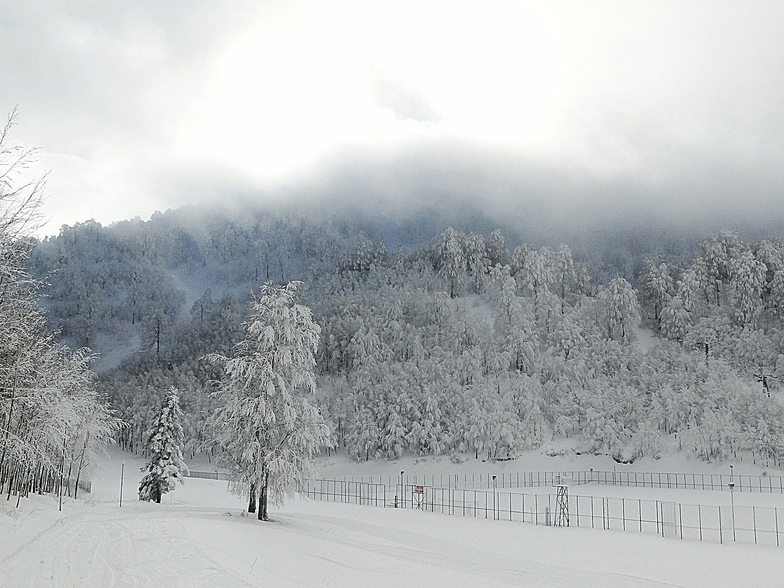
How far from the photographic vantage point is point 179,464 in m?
54.8

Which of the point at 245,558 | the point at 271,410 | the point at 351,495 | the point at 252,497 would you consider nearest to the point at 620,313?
the point at 351,495

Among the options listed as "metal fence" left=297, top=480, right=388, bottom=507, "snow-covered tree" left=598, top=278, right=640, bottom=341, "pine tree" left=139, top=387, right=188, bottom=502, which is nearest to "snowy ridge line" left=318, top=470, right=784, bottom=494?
"metal fence" left=297, top=480, right=388, bottom=507

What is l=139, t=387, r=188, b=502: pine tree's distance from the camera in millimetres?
52812

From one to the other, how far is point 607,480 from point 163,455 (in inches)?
2103

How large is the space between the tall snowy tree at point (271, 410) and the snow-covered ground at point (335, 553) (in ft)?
8.50

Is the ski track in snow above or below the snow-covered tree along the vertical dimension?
below

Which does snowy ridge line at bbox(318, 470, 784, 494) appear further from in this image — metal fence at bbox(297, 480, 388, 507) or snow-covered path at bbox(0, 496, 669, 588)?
snow-covered path at bbox(0, 496, 669, 588)

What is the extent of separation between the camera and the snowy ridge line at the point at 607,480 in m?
73.6

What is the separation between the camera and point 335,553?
26578 millimetres

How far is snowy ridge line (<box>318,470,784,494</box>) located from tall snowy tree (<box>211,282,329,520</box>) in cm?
4156

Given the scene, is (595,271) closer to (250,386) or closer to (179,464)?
(179,464)

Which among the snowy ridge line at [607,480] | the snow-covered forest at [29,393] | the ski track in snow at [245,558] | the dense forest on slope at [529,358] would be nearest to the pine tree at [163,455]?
the snow-covered forest at [29,393]

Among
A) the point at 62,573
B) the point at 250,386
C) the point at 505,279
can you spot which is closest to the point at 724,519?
the point at 250,386

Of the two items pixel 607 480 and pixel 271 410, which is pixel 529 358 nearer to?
pixel 607 480
